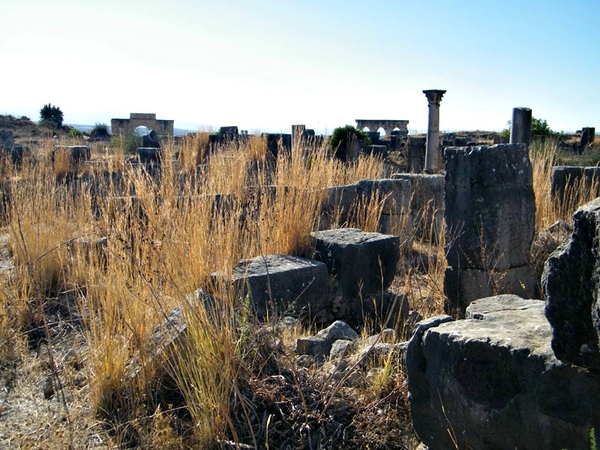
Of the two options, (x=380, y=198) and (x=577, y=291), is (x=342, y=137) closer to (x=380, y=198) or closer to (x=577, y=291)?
(x=380, y=198)

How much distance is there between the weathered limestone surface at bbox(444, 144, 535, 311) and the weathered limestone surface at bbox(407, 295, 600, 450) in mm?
2476

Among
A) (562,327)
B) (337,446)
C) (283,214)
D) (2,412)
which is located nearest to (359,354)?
(337,446)

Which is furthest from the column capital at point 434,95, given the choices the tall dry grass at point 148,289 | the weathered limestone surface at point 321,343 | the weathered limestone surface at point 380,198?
the weathered limestone surface at point 321,343

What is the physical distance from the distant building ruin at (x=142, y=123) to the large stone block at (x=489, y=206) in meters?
27.5

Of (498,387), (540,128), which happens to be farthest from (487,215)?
(540,128)

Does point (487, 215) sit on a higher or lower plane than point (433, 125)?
lower

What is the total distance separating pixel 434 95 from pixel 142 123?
65.8 ft

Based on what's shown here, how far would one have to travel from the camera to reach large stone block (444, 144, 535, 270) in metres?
4.99

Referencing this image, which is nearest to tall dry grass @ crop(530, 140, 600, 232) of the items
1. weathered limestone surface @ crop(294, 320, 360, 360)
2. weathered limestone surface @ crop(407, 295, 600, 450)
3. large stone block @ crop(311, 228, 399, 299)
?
large stone block @ crop(311, 228, 399, 299)

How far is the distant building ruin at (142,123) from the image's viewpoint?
31406 millimetres

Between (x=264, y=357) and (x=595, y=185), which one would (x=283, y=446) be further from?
(x=595, y=185)

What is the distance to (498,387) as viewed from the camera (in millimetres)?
2193

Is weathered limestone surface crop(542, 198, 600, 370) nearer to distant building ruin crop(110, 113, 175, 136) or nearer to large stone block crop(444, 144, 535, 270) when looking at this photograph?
large stone block crop(444, 144, 535, 270)

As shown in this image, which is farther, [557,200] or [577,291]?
[557,200]
